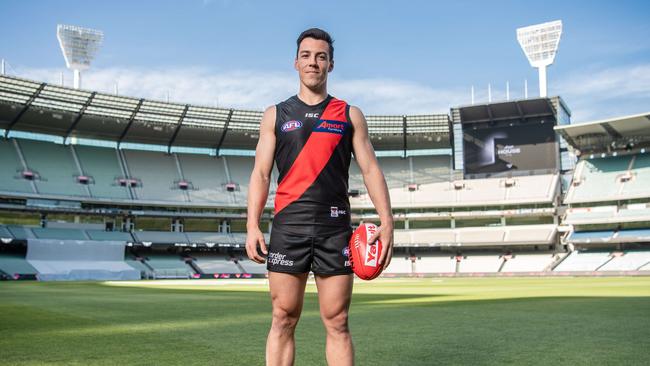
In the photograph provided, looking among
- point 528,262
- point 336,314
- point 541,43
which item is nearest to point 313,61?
point 336,314

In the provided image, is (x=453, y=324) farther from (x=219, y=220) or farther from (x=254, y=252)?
(x=219, y=220)

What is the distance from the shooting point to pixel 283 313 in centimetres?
429

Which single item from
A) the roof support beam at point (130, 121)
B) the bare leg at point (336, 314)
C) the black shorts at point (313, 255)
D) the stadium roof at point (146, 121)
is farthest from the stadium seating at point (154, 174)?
the bare leg at point (336, 314)

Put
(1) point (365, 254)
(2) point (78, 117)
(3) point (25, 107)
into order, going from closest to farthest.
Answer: (1) point (365, 254) < (3) point (25, 107) < (2) point (78, 117)

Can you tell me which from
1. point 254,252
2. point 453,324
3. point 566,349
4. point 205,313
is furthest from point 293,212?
point 205,313

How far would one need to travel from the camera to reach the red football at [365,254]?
408cm

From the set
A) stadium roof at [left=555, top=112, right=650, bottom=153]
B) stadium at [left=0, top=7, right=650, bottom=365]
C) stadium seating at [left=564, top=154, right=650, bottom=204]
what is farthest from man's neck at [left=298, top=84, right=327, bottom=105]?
stadium seating at [left=564, top=154, right=650, bottom=204]

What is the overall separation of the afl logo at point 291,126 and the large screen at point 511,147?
6412 cm

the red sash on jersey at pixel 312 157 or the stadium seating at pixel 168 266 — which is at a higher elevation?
the red sash on jersey at pixel 312 157

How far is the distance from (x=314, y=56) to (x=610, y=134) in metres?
64.4

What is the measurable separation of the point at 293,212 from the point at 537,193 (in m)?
64.7

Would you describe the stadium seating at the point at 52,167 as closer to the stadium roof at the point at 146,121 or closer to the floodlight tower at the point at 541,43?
the stadium roof at the point at 146,121

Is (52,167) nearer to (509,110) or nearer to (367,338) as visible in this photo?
(509,110)

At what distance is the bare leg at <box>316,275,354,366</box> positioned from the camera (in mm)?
4141
